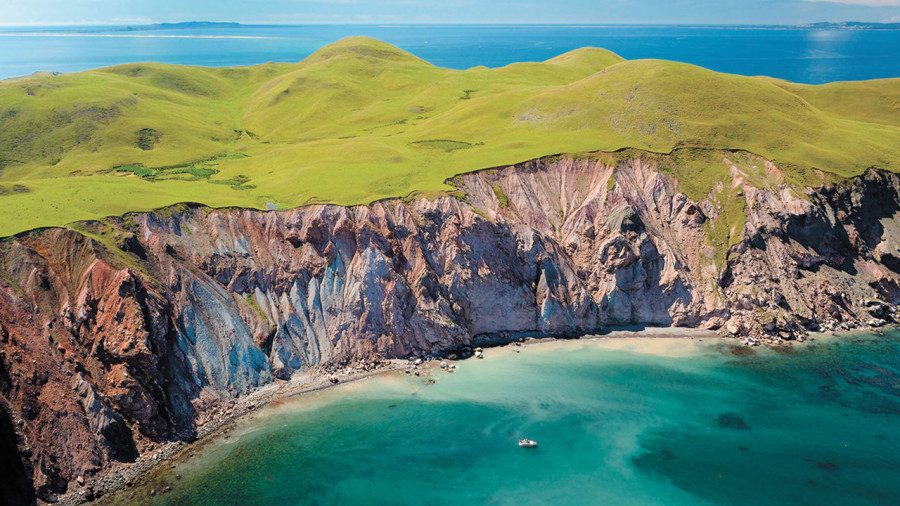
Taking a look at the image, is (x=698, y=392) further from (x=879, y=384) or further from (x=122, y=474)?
(x=122, y=474)

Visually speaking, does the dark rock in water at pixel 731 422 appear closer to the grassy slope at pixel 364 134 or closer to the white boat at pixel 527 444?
the white boat at pixel 527 444

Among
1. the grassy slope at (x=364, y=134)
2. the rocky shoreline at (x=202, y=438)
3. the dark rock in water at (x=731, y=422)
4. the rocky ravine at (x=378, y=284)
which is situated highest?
the grassy slope at (x=364, y=134)

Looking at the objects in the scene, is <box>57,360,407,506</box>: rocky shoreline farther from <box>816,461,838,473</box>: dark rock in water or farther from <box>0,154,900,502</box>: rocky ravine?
<box>816,461,838,473</box>: dark rock in water

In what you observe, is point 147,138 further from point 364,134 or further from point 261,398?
point 261,398

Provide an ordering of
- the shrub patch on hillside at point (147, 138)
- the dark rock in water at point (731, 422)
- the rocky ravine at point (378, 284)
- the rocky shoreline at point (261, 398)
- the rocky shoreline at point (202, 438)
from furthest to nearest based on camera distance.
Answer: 1. the shrub patch on hillside at point (147, 138)
2. the dark rock in water at point (731, 422)
3. the rocky ravine at point (378, 284)
4. the rocky shoreline at point (261, 398)
5. the rocky shoreline at point (202, 438)

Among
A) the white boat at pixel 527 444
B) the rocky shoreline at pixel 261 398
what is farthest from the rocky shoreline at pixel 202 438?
the white boat at pixel 527 444

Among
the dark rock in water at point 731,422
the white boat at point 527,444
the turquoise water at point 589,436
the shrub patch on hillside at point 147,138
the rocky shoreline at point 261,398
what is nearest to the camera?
the rocky shoreline at point 261,398

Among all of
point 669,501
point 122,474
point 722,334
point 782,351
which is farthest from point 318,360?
point 782,351
